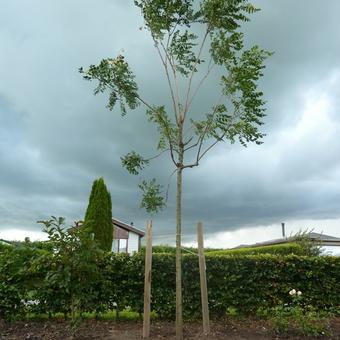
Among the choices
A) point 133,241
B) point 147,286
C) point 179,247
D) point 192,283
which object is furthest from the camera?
point 133,241

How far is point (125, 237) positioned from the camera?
33.5m

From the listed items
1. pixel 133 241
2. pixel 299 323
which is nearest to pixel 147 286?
pixel 299 323

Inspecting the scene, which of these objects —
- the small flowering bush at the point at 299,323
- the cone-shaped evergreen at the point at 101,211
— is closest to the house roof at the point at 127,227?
the cone-shaped evergreen at the point at 101,211

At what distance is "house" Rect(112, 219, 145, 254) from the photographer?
33.0 meters

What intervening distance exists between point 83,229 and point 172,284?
2.43 m

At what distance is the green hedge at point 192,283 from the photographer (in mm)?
7918

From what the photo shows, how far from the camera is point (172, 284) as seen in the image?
26.9ft

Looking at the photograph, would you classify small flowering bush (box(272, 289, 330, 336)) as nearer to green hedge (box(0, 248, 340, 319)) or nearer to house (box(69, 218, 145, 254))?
green hedge (box(0, 248, 340, 319))

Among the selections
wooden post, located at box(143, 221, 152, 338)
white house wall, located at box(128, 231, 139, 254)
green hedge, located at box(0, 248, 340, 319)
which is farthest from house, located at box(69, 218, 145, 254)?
wooden post, located at box(143, 221, 152, 338)

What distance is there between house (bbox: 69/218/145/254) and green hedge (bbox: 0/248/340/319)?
2482 centimetres

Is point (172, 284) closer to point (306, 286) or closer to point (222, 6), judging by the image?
point (306, 286)

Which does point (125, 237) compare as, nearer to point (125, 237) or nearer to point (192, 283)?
point (125, 237)

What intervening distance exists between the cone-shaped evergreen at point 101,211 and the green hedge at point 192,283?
940 centimetres

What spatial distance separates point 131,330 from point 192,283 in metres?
1.48
